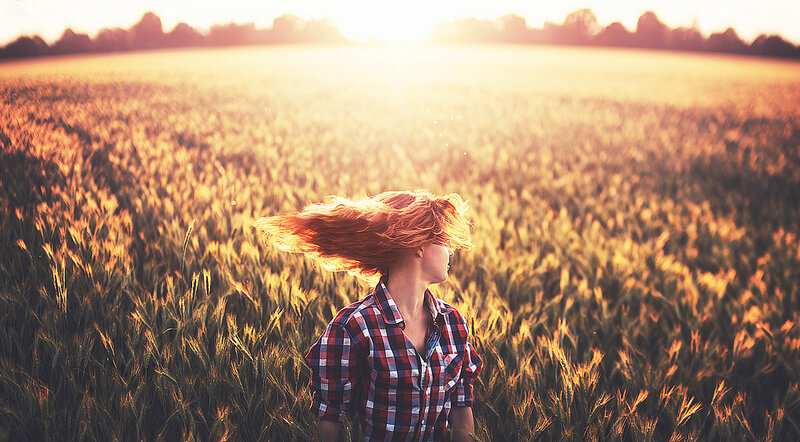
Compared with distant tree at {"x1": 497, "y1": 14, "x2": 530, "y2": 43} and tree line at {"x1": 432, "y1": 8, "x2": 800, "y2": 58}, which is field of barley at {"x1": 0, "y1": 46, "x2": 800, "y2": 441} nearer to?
tree line at {"x1": 432, "y1": 8, "x2": 800, "y2": 58}

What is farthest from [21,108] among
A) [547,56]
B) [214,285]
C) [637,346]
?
[547,56]

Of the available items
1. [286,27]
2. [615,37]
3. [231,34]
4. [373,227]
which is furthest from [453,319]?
[615,37]

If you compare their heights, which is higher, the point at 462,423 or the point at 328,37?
Result: the point at 328,37

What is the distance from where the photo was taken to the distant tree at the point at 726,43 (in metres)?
11.5

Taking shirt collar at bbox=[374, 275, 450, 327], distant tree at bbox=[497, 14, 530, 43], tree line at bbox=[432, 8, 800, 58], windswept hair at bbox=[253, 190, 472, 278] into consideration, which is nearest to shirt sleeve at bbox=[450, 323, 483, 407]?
shirt collar at bbox=[374, 275, 450, 327]

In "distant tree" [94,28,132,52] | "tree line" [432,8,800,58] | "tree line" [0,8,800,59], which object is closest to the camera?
"tree line" [0,8,800,59]

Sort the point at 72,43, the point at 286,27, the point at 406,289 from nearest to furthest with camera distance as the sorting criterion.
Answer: the point at 406,289, the point at 72,43, the point at 286,27

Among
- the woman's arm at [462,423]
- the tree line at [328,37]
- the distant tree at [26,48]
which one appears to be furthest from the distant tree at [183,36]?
the woman's arm at [462,423]

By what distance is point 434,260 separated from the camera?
155cm

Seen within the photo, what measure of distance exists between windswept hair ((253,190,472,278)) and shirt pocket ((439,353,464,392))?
34 cm

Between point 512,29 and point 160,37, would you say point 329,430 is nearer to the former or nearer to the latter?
point 160,37

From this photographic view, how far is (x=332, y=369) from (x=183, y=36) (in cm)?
356

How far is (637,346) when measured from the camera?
8.64 feet

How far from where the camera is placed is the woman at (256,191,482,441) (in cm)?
148
